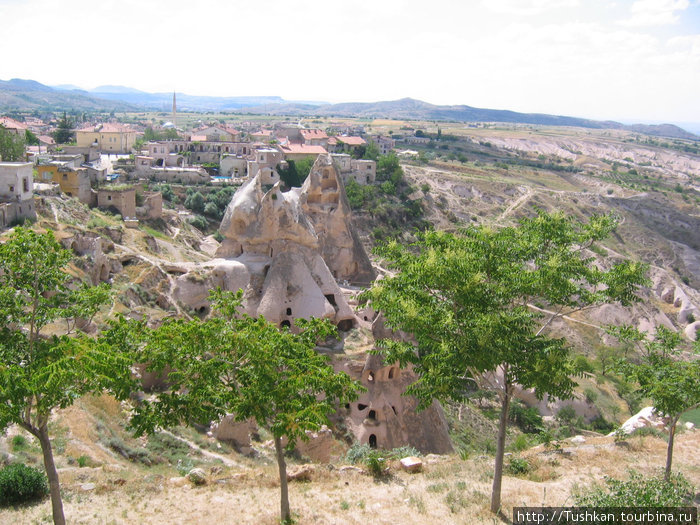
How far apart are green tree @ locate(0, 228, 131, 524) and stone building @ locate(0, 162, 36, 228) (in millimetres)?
22499

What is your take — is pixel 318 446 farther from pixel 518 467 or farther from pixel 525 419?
pixel 525 419

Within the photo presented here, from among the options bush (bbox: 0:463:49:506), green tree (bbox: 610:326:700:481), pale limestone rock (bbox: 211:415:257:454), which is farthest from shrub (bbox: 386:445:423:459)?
bush (bbox: 0:463:49:506)

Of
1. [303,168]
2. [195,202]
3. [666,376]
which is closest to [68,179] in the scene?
[195,202]

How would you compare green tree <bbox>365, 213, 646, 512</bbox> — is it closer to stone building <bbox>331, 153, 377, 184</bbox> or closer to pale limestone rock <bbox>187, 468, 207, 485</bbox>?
pale limestone rock <bbox>187, 468, 207, 485</bbox>

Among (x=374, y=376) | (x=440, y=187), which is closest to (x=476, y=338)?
(x=374, y=376)

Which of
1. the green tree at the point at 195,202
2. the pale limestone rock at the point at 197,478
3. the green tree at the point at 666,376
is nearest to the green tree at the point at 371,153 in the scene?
the green tree at the point at 195,202

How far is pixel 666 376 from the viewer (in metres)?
12.8

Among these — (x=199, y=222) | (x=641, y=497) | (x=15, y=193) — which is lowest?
(x=199, y=222)

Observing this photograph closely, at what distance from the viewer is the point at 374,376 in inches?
832

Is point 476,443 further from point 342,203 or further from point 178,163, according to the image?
point 178,163

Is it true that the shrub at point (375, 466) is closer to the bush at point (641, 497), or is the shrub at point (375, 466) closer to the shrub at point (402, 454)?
the shrub at point (402, 454)

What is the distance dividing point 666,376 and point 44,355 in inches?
465

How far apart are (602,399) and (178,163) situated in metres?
58.0

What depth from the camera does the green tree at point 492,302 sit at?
34.9ft
